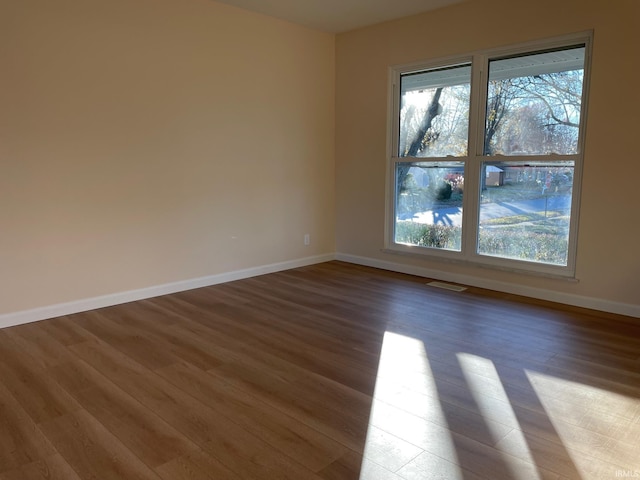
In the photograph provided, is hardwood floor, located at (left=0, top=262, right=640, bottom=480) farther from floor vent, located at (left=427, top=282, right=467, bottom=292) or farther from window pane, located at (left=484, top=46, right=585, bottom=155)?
window pane, located at (left=484, top=46, right=585, bottom=155)

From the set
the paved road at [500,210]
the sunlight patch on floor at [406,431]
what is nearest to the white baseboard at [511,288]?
the paved road at [500,210]

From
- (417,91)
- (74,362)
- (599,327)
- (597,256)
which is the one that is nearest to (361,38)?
(417,91)

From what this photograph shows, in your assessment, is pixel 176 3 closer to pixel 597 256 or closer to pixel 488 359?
pixel 488 359

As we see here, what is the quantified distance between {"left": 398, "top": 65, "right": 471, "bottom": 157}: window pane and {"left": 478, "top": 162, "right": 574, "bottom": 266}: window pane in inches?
20.4

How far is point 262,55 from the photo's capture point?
4781mm

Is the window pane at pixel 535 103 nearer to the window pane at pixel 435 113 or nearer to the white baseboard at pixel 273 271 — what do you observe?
the window pane at pixel 435 113

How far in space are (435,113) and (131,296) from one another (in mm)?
3512

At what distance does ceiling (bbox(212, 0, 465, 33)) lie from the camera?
170 inches

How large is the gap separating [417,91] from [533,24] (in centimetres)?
129

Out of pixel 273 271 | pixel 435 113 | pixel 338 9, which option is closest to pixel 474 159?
pixel 435 113

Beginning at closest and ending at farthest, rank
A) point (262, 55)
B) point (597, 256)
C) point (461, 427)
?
point (461, 427) < point (597, 256) < point (262, 55)

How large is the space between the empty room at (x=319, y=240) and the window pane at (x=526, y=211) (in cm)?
2

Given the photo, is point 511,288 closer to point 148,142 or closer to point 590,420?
point 590,420

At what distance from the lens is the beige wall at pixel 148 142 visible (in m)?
3.44
